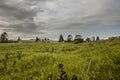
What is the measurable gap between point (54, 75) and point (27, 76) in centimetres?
293

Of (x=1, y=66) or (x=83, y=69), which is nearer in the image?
(x=83, y=69)

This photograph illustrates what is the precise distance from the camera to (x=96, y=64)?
16141 millimetres

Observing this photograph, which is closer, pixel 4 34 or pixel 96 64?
pixel 96 64

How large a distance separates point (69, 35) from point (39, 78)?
178 meters

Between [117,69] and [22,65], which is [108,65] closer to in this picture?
[117,69]

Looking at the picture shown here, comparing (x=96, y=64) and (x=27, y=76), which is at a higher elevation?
(x=96, y=64)

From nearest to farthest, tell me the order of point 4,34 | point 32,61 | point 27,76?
point 27,76
point 32,61
point 4,34

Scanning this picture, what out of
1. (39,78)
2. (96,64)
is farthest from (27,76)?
(96,64)

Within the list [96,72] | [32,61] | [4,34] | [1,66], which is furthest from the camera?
[4,34]

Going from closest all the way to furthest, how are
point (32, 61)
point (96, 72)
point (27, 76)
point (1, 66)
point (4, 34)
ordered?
point (96, 72) < point (27, 76) < point (1, 66) < point (32, 61) < point (4, 34)

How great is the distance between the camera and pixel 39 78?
15.2m

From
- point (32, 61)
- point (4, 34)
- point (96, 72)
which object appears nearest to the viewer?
point (96, 72)

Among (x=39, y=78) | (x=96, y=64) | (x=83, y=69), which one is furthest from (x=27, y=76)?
(x=96, y=64)

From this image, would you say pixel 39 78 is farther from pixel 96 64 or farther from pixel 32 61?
pixel 32 61
